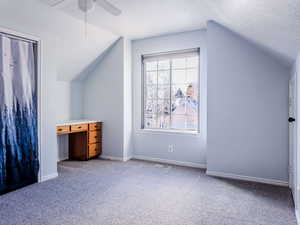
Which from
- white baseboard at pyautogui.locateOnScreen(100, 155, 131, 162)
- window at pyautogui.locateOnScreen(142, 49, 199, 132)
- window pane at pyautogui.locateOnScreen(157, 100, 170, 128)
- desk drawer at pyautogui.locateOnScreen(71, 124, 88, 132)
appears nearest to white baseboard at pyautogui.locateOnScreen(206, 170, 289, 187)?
window at pyautogui.locateOnScreen(142, 49, 199, 132)

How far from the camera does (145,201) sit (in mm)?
2555

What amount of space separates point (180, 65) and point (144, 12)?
4.58 ft

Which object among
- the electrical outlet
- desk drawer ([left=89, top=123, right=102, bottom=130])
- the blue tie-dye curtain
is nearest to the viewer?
the blue tie-dye curtain

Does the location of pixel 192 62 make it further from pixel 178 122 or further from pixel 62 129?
pixel 62 129

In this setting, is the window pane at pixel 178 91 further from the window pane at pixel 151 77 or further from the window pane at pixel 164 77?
the window pane at pixel 151 77

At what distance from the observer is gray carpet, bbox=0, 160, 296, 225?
2.15 m

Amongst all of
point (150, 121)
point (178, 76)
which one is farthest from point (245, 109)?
point (150, 121)

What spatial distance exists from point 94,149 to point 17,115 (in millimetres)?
1833

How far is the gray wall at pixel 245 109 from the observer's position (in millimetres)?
3111

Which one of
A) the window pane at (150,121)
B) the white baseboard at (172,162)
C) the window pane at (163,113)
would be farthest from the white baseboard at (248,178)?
the window pane at (150,121)

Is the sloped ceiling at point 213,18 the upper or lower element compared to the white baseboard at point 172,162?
upper

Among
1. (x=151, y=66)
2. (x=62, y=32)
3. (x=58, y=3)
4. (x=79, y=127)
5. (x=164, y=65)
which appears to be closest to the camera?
(x=58, y=3)

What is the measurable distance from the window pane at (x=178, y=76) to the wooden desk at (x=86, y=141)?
1.79 meters

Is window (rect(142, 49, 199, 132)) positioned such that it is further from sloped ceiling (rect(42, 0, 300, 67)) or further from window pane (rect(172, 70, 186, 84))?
sloped ceiling (rect(42, 0, 300, 67))
